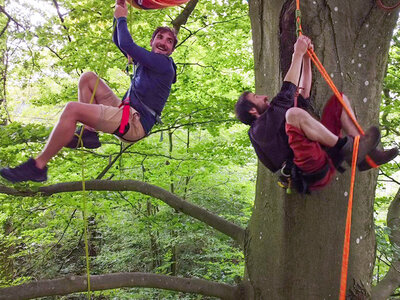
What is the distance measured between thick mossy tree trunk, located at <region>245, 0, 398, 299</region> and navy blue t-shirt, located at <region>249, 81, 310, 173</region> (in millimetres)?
278

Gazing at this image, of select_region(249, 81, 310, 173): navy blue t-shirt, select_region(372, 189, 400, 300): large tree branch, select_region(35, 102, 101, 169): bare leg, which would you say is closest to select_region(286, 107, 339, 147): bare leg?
select_region(249, 81, 310, 173): navy blue t-shirt

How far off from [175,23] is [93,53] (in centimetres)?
158

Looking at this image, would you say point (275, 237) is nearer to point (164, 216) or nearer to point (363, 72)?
point (363, 72)

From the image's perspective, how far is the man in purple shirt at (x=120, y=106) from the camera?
2.47 m

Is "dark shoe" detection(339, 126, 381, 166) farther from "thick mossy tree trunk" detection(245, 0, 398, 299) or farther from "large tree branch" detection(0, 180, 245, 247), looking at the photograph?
"large tree branch" detection(0, 180, 245, 247)

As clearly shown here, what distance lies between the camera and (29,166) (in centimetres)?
247

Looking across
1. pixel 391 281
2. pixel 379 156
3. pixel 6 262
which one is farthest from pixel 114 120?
pixel 6 262

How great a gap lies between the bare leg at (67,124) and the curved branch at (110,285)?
113cm

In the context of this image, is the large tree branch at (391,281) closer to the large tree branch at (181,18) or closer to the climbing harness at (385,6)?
the climbing harness at (385,6)

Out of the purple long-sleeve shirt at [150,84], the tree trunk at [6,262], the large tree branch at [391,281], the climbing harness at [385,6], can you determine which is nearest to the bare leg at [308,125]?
the climbing harness at [385,6]

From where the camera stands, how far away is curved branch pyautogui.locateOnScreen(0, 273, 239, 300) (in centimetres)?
288

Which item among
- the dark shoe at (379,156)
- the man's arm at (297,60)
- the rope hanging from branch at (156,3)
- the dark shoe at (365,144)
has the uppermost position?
the rope hanging from branch at (156,3)

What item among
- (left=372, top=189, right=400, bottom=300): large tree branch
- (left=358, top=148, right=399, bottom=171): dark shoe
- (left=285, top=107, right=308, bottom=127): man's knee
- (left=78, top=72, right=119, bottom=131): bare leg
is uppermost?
(left=78, top=72, right=119, bottom=131): bare leg

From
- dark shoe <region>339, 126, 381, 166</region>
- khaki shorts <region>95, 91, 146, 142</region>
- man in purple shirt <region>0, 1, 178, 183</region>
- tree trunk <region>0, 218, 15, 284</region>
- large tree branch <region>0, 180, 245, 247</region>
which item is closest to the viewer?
dark shoe <region>339, 126, 381, 166</region>
